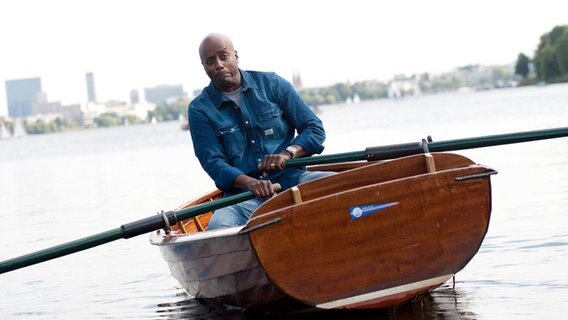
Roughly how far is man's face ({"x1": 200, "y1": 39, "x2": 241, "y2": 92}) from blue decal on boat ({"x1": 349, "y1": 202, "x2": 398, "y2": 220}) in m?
1.96

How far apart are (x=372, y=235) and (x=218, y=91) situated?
2158mm

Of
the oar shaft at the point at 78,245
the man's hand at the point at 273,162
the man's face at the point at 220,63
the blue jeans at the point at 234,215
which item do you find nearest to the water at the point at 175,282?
the blue jeans at the point at 234,215

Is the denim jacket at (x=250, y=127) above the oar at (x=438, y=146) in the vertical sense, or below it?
→ above

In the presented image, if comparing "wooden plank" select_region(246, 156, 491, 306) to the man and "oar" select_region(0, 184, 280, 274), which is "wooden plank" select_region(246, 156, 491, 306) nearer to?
"oar" select_region(0, 184, 280, 274)

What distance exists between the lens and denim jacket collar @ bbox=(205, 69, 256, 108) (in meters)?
10.2

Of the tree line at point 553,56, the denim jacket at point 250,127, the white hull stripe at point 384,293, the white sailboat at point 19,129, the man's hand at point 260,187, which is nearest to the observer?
the white hull stripe at point 384,293

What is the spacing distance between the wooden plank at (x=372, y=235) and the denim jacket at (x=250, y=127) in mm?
1319

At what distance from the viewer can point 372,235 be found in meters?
8.66

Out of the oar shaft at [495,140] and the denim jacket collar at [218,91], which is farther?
the denim jacket collar at [218,91]

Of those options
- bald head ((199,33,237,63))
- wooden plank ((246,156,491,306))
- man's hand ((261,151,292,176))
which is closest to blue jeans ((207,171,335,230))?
man's hand ((261,151,292,176))

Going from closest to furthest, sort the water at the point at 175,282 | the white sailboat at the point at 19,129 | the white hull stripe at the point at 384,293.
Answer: the white hull stripe at the point at 384,293 → the water at the point at 175,282 → the white sailboat at the point at 19,129

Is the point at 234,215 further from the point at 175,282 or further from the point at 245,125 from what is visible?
the point at 175,282

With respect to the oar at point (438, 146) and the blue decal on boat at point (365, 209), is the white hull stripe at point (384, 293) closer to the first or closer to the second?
the blue decal on boat at point (365, 209)

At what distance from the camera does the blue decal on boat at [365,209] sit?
8.55 meters
